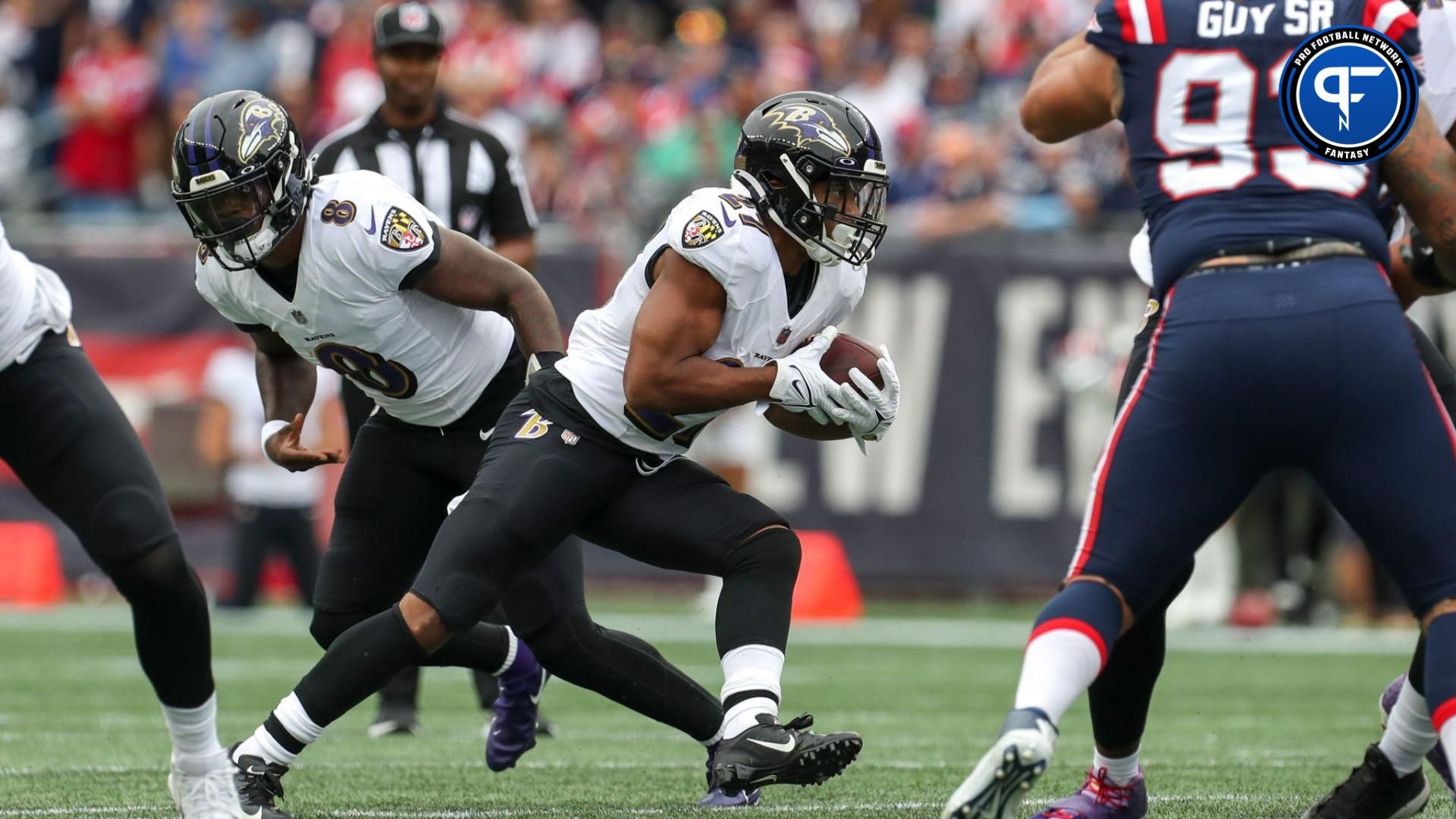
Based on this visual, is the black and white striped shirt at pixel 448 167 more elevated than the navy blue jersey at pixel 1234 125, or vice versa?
the navy blue jersey at pixel 1234 125

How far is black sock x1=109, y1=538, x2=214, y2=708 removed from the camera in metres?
4.20

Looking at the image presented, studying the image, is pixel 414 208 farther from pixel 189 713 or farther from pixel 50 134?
pixel 50 134

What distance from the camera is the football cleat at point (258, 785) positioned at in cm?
423

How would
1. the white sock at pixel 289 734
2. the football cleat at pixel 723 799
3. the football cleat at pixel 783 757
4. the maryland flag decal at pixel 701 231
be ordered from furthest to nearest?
the football cleat at pixel 723 799 → the white sock at pixel 289 734 → the maryland flag decal at pixel 701 231 → the football cleat at pixel 783 757

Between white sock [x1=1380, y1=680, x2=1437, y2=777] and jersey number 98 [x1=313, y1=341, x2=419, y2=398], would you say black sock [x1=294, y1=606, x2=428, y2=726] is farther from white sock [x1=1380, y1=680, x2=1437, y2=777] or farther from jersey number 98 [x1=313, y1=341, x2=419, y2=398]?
white sock [x1=1380, y1=680, x2=1437, y2=777]

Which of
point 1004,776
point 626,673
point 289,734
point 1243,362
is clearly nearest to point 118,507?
point 289,734

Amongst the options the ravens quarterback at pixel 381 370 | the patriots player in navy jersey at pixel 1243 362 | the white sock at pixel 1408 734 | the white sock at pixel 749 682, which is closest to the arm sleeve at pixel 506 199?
the ravens quarterback at pixel 381 370

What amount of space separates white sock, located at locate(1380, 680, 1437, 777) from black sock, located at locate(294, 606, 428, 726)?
2.06 meters

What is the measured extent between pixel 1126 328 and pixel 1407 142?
7.76m

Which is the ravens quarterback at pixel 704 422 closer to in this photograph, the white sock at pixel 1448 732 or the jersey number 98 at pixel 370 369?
the jersey number 98 at pixel 370 369

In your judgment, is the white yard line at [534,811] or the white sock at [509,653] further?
the white sock at [509,653]

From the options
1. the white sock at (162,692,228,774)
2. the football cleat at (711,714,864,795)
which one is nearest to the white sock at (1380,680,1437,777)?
the football cleat at (711,714,864,795)

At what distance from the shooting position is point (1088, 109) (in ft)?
12.3

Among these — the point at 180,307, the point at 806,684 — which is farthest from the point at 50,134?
the point at 806,684
